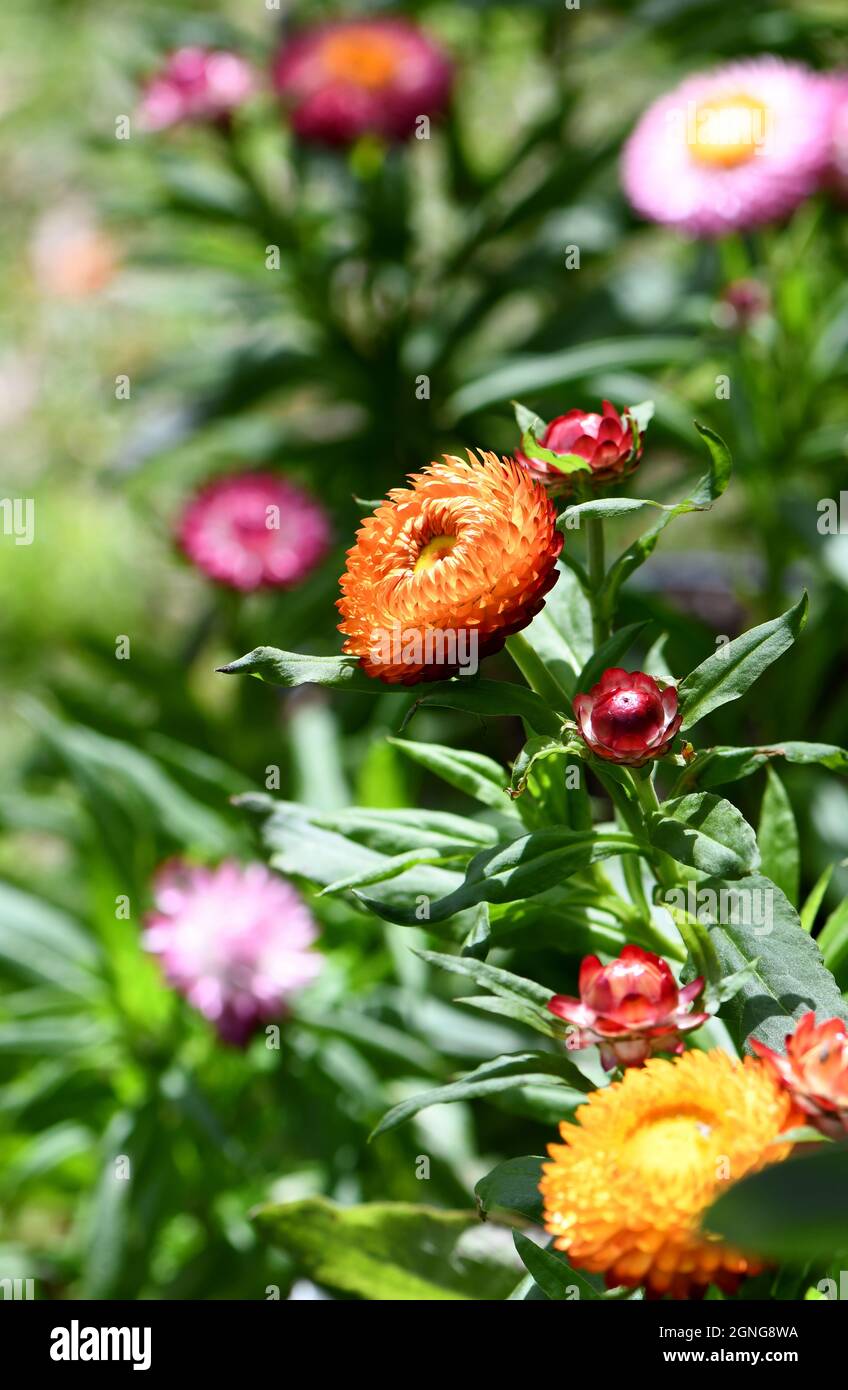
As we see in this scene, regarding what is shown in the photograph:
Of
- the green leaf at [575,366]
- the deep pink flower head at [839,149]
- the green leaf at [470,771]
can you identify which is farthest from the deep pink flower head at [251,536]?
the green leaf at [470,771]

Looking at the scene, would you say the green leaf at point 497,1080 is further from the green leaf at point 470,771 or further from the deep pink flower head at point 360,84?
the deep pink flower head at point 360,84

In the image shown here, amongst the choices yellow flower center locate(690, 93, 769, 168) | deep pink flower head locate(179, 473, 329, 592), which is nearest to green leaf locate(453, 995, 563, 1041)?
deep pink flower head locate(179, 473, 329, 592)

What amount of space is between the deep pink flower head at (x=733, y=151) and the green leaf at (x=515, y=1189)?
969mm

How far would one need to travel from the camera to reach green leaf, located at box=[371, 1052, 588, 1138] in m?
0.65

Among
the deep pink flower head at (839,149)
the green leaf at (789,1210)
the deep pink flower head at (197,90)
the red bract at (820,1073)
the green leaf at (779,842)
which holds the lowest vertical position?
the green leaf at (789,1210)

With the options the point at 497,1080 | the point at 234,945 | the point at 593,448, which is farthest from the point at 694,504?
the point at 234,945

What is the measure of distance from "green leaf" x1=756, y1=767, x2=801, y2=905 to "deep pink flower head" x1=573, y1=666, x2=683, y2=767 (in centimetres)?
21

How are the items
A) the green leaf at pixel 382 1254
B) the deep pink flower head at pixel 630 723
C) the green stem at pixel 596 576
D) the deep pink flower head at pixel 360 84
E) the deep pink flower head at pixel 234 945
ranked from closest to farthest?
the deep pink flower head at pixel 630 723 → the green stem at pixel 596 576 → the green leaf at pixel 382 1254 → the deep pink flower head at pixel 234 945 → the deep pink flower head at pixel 360 84

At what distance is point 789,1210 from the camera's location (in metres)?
0.46

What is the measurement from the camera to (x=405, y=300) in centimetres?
179

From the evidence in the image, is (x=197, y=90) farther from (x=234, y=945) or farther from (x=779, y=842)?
(x=779, y=842)

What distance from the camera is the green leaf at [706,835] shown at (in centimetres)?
56

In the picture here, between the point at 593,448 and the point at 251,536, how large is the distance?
0.84 m
